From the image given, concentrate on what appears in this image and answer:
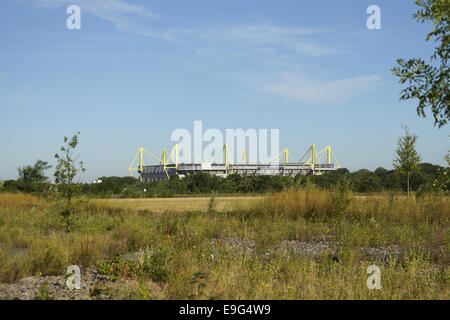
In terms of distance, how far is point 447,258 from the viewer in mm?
7438

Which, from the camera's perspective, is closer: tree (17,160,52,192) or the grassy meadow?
→ the grassy meadow

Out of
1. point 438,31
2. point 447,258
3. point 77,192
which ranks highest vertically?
point 438,31

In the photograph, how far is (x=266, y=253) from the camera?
25.8 feet

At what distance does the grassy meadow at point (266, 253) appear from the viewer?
17.3 feet

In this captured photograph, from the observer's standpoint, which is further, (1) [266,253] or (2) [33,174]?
(2) [33,174]

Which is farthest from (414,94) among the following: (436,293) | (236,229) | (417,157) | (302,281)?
(417,157)

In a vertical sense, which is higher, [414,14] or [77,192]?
[414,14]

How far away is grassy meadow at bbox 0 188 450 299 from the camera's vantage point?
527 centimetres

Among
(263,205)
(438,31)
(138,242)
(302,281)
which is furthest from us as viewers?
(263,205)

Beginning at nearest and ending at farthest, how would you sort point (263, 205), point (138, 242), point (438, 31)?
point (438, 31) < point (138, 242) < point (263, 205)

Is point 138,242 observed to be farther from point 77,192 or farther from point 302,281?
point 302,281

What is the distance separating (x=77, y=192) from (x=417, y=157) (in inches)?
819

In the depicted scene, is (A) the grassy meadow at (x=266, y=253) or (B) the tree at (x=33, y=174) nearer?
(A) the grassy meadow at (x=266, y=253)
